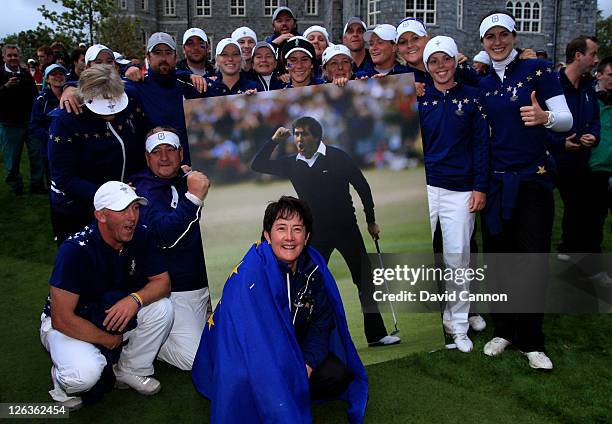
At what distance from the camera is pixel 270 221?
10.9 ft

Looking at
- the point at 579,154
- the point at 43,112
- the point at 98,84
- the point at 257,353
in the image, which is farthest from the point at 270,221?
the point at 43,112

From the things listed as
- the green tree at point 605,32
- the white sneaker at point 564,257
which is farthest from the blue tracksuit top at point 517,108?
the green tree at point 605,32

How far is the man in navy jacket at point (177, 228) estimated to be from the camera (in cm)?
396

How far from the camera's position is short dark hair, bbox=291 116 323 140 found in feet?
13.3

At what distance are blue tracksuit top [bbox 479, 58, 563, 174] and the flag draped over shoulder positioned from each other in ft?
6.51

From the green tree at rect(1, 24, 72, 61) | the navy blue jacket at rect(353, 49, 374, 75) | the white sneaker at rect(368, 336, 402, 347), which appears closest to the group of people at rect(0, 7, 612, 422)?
the white sneaker at rect(368, 336, 402, 347)

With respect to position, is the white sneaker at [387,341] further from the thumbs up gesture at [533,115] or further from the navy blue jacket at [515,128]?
the thumbs up gesture at [533,115]

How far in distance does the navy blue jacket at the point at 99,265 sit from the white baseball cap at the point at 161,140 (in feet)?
2.14

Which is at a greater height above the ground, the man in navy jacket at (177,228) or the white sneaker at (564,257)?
the man in navy jacket at (177,228)

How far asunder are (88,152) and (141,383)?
1.72 metres

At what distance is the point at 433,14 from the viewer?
1254 inches

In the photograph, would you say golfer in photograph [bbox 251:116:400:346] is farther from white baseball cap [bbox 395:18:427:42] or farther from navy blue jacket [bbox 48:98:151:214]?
white baseball cap [bbox 395:18:427:42]

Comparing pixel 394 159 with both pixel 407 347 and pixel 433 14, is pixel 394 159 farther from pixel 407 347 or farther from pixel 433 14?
pixel 433 14

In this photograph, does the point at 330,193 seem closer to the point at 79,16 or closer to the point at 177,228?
the point at 177,228
